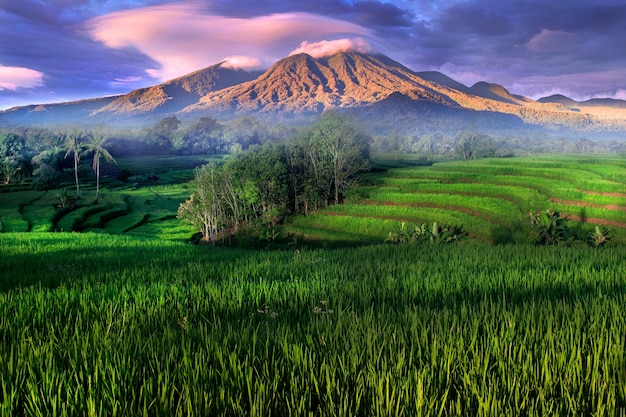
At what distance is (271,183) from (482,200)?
27.3 metres

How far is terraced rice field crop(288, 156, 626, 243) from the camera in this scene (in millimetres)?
37000

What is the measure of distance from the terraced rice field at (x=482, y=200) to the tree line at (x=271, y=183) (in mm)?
5013

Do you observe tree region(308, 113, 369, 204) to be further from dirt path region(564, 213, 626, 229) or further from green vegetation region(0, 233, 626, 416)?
green vegetation region(0, 233, 626, 416)

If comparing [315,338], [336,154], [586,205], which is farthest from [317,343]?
[336,154]

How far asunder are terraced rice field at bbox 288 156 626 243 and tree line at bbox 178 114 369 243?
5.01 meters

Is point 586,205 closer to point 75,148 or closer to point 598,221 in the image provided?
point 598,221

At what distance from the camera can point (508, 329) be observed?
3.10 m

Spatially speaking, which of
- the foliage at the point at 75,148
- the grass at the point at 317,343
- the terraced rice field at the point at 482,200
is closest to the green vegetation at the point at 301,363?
the grass at the point at 317,343

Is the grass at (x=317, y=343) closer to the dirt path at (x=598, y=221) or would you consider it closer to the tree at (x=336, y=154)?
the dirt path at (x=598, y=221)

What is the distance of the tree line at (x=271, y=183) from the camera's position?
55.7 m

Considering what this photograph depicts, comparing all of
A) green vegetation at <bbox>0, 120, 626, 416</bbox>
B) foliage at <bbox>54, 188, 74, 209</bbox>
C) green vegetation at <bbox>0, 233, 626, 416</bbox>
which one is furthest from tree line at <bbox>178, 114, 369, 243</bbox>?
green vegetation at <bbox>0, 233, 626, 416</bbox>

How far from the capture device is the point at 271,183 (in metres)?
56.5

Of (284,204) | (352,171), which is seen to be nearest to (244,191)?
(284,204)

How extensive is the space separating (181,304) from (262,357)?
2101 millimetres
